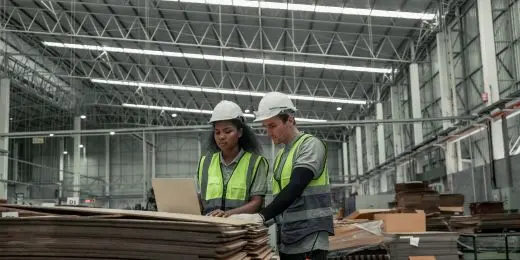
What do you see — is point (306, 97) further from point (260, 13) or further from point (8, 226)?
point (8, 226)

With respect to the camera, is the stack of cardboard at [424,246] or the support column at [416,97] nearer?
the stack of cardboard at [424,246]

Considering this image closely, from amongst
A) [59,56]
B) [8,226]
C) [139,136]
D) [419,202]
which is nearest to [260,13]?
[419,202]

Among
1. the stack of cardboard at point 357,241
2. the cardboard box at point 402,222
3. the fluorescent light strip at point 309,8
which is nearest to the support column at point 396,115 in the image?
the fluorescent light strip at point 309,8

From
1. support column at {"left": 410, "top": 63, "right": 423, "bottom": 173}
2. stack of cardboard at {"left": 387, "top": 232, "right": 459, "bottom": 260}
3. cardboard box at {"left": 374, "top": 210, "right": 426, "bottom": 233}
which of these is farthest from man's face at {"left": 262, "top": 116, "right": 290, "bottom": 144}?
support column at {"left": 410, "top": 63, "right": 423, "bottom": 173}

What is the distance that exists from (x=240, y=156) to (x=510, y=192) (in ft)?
33.6

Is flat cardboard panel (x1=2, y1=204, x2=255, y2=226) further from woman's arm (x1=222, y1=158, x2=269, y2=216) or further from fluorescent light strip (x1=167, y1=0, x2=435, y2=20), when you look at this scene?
fluorescent light strip (x1=167, y1=0, x2=435, y2=20)

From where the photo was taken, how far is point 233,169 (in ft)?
11.3

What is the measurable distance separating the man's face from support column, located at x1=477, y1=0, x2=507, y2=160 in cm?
1123

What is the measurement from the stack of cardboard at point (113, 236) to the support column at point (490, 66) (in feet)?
40.2

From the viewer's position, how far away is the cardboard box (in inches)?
267

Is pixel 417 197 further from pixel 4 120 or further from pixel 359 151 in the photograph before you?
pixel 359 151

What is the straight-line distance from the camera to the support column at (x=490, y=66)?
13.1 m

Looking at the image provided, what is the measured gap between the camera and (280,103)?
10.3 feet

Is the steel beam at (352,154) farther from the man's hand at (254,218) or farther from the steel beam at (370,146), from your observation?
the man's hand at (254,218)
